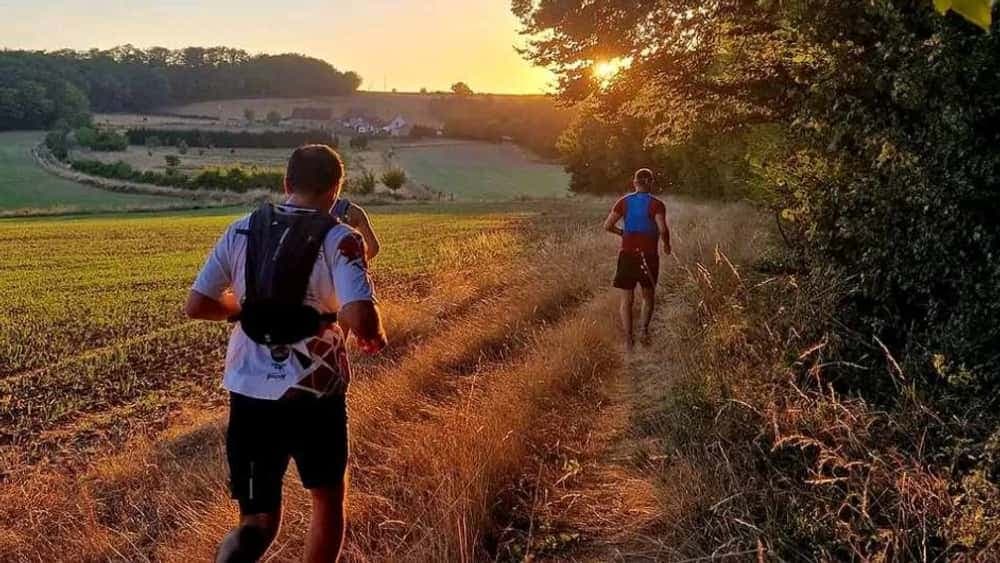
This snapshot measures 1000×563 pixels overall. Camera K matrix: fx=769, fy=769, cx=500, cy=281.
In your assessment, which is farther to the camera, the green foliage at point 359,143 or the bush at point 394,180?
the green foliage at point 359,143

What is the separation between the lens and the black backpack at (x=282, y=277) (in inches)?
122

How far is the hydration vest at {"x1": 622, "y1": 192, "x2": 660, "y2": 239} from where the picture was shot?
27.7 ft

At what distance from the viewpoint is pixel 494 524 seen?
3.99 m

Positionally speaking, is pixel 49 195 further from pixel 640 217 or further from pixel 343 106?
pixel 640 217

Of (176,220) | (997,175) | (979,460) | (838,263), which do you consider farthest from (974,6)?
(176,220)

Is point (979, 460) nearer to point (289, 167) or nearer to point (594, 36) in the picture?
point (289, 167)

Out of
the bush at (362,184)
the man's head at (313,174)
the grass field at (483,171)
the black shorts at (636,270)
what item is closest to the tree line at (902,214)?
the black shorts at (636,270)

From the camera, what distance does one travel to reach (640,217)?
8.48 meters

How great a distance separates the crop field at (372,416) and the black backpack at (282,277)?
4.07 feet

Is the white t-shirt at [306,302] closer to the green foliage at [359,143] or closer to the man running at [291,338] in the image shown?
the man running at [291,338]

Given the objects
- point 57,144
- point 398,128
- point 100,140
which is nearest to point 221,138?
point 100,140

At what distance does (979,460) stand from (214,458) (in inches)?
218

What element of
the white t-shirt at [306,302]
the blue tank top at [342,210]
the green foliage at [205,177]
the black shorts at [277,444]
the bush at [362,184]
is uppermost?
the blue tank top at [342,210]

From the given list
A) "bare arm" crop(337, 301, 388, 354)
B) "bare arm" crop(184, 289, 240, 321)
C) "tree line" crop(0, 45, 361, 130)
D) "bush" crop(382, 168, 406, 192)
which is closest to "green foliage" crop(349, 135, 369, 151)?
"bush" crop(382, 168, 406, 192)
